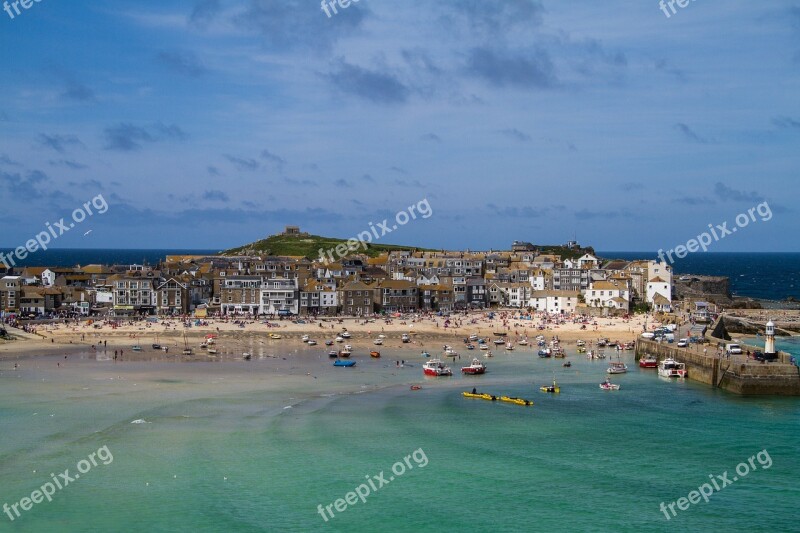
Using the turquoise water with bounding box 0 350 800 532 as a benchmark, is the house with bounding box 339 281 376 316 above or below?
above

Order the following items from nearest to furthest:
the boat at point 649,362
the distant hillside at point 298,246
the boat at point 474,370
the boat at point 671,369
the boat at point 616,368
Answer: the boat at point 671,369, the boat at point 474,370, the boat at point 616,368, the boat at point 649,362, the distant hillside at point 298,246

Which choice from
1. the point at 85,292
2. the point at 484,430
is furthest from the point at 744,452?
the point at 85,292

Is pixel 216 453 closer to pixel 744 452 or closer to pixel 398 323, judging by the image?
pixel 744 452
